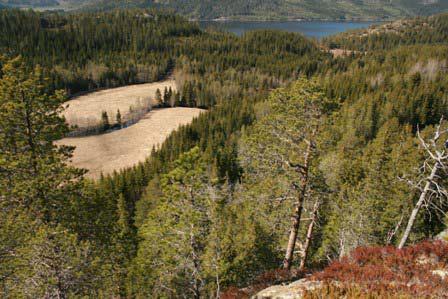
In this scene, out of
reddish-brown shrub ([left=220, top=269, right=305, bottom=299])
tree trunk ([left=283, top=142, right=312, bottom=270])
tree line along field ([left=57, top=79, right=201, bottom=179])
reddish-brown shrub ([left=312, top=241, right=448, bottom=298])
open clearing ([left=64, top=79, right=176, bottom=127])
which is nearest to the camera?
reddish-brown shrub ([left=312, top=241, right=448, bottom=298])

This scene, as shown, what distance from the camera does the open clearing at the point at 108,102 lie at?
120812 mm

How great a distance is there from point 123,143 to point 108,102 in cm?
4483

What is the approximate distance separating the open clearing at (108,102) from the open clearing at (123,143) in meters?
10.1

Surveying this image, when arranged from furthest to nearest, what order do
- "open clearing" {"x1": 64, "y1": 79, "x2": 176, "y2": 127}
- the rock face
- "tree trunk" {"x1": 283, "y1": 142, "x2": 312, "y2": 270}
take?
"open clearing" {"x1": 64, "y1": 79, "x2": 176, "y2": 127}
"tree trunk" {"x1": 283, "y1": 142, "x2": 312, "y2": 270}
the rock face

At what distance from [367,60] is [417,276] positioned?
7425 inches

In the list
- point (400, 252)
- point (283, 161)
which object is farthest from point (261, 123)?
point (400, 252)

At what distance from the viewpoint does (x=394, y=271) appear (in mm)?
13188

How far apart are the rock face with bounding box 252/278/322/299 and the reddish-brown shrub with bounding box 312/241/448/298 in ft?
1.43

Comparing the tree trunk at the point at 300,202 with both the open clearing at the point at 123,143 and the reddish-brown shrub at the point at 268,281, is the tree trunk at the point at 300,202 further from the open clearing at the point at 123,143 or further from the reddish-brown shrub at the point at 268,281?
the open clearing at the point at 123,143

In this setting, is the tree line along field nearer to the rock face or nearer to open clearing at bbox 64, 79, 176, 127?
open clearing at bbox 64, 79, 176, 127

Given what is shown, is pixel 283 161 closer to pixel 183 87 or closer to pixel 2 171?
pixel 2 171

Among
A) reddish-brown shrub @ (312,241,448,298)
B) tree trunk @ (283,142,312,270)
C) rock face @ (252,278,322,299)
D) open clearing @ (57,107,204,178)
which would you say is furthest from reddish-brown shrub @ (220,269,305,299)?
open clearing @ (57,107,204,178)

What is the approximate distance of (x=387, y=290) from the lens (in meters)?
11.4

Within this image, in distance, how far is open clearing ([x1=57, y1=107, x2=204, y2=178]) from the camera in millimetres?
91750
